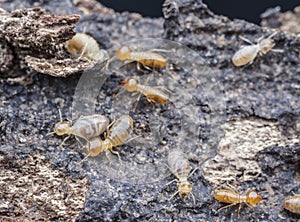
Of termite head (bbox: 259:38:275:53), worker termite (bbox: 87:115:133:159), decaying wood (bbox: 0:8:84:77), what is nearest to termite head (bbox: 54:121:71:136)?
worker termite (bbox: 87:115:133:159)

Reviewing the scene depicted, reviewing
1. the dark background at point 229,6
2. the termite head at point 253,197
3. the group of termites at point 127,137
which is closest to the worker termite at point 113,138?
the group of termites at point 127,137

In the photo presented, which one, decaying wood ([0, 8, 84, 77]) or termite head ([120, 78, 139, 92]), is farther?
termite head ([120, 78, 139, 92])

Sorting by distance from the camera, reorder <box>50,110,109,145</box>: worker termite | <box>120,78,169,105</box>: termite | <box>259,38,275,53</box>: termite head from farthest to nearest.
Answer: <box>259,38,275,53</box>: termite head < <box>120,78,169,105</box>: termite < <box>50,110,109,145</box>: worker termite

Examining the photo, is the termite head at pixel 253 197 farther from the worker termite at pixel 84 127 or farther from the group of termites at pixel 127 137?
the worker termite at pixel 84 127

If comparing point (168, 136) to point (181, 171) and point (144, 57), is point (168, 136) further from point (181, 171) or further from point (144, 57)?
point (144, 57)

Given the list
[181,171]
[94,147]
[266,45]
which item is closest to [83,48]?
[94,147]

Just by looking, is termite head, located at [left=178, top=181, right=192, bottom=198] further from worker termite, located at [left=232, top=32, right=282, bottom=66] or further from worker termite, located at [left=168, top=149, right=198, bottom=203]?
worker termite, located at [left=232, top=32, right=282, bottom=66]

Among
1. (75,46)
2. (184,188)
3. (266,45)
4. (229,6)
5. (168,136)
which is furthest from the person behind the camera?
(229,6)
